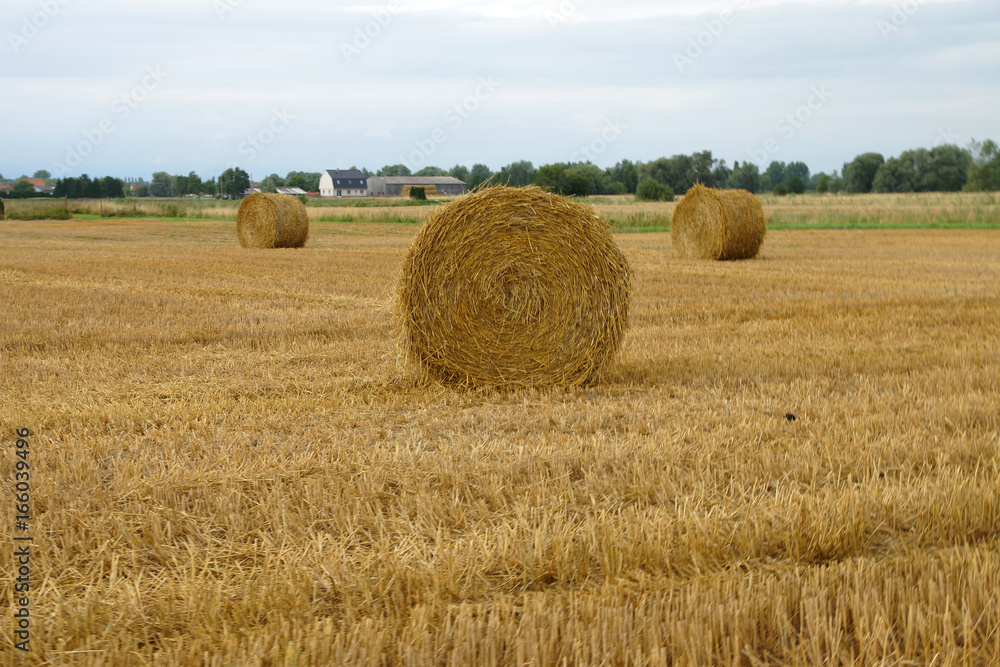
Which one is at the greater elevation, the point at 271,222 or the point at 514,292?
the point at 271,222

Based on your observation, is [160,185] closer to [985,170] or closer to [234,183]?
[234,183]

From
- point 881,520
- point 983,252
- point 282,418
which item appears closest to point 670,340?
point 282,418

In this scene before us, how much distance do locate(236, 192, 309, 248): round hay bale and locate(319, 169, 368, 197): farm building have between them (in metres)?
91.7

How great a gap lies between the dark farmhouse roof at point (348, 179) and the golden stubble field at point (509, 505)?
11115 cm

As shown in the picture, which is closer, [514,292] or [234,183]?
[514,292]

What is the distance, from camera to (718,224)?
62.3ft

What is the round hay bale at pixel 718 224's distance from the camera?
18.9 metres

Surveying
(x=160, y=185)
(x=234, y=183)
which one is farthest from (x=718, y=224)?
(x=160, y=185)

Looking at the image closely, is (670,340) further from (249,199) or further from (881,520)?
(249,199)

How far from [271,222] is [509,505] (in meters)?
21.2

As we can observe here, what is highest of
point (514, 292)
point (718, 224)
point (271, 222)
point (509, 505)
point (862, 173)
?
point (862, 173)

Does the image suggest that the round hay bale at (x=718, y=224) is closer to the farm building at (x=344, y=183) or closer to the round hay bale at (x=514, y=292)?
the round hay bale at (x=514, y=292)

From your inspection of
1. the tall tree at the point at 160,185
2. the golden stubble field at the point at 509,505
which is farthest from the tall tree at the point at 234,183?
the golden stubble field at the point at 509,505

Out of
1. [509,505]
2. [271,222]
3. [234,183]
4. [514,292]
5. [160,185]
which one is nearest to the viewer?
[509,505]
